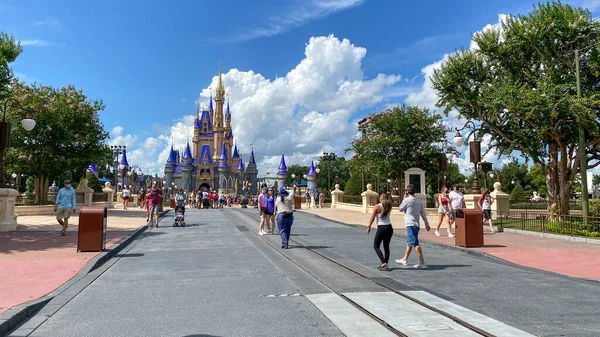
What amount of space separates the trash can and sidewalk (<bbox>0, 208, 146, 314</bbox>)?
273 mm

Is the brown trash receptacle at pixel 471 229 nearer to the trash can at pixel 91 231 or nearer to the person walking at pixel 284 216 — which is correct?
the person walking at pixel 284 216

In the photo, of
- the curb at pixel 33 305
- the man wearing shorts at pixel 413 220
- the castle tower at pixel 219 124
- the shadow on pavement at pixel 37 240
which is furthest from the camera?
the castle tower at pixel 219 124

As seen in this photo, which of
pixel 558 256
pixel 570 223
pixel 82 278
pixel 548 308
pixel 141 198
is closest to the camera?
pixel 548 308

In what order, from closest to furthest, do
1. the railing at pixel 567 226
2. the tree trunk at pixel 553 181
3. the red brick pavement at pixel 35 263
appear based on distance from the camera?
the red brick pavement at pixel 35 263
the railing at pixel 567 226
the tree trunk at pixel 553 181

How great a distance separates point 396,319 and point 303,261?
5060 millimetres

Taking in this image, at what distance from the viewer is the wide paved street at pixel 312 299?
5422mm

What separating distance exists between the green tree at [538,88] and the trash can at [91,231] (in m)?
15.5

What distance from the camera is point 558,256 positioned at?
1170cm

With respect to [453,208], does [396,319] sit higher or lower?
lower

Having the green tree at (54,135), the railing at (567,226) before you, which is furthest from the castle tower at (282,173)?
the railing at (567,226)

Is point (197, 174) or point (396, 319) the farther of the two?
point (197, 174)

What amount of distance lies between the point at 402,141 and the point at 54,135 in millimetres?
23040

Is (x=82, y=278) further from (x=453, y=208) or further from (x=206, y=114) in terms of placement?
(x=206, y=114)

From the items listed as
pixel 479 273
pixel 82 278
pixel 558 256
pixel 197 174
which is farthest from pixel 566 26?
pixel 197 174
